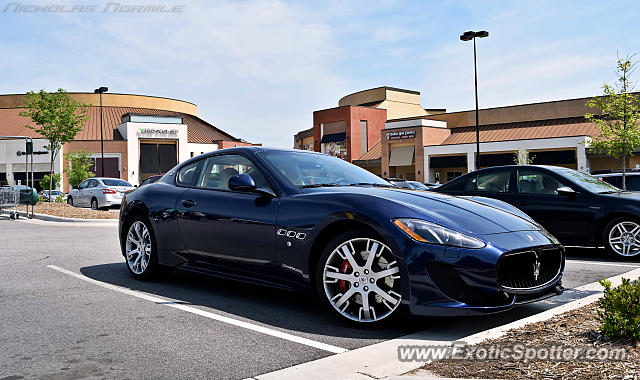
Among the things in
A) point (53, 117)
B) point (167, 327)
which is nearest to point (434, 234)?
point (167, 327)

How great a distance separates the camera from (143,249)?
644 cm

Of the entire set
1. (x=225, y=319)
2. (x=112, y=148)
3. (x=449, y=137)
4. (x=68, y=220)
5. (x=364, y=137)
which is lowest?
(x=225, y=319)

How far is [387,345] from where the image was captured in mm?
3734

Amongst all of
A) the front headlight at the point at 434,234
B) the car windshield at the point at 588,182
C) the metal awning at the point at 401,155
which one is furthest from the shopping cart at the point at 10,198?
the metal awning at the point at 401,155

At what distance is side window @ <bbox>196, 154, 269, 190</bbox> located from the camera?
5395 mm

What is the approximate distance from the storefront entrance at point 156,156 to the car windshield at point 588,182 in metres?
67.3

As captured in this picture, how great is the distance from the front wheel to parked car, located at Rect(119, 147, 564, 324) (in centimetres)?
31

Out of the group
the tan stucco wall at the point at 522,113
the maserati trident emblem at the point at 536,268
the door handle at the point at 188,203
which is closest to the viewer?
the maserati trident emblem at the point at 536,268

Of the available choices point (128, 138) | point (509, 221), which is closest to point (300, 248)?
point (509, 221)

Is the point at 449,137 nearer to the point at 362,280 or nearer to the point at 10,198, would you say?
the point at 10,198

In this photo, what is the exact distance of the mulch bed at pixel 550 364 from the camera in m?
3.03

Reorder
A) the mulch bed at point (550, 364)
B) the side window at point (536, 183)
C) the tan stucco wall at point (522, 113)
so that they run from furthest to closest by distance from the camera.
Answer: the tan stucco wall at point (522, 113) < the side window at point (536, 183) < the mulch bed at point (550, 364)

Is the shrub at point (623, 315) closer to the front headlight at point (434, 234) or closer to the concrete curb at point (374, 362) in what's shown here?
the concrete curb at point (374, 362)

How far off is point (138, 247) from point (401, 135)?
202 feet
